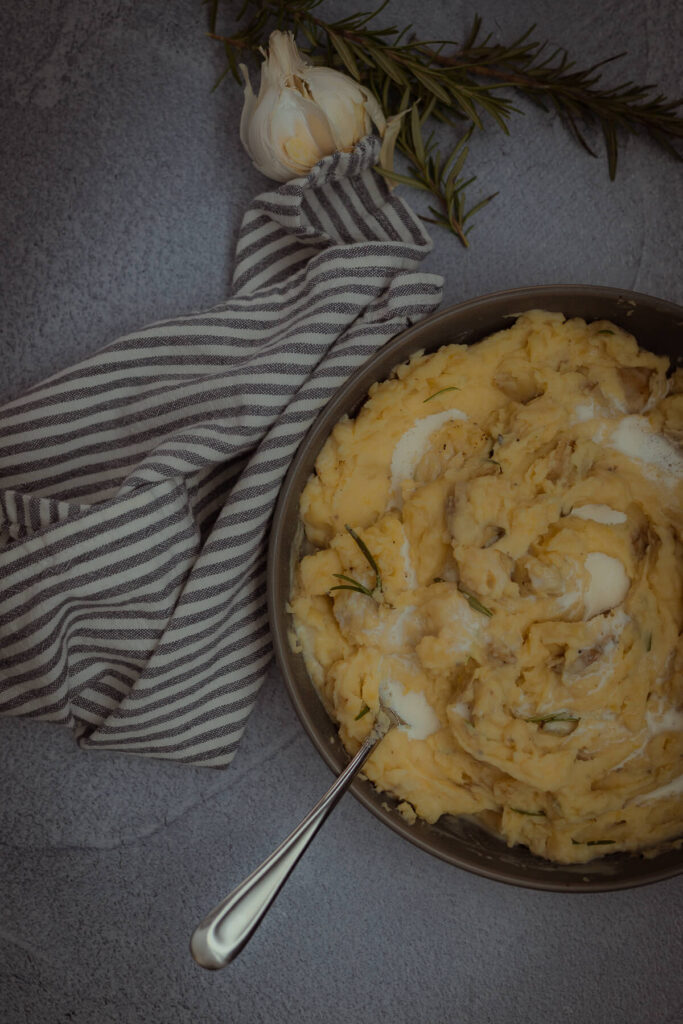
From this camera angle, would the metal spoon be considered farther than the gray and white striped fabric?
No

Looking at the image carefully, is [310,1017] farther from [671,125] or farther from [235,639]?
[671,125]

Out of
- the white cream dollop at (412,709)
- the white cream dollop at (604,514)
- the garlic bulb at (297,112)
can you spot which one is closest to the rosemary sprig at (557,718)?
the white cream dollop at (412,709)

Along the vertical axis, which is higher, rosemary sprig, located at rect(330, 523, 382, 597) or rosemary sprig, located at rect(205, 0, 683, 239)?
rosemary sprig, located at rect(205, 0, 683, 239)

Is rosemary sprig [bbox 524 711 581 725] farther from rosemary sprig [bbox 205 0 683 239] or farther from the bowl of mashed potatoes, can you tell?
rosemary sprig [bbox 205 0 683 239]

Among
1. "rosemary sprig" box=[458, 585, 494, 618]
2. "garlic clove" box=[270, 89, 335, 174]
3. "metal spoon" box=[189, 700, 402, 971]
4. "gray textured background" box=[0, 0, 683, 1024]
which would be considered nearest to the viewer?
"metal spoon" box=[189, 700, 402, 971]

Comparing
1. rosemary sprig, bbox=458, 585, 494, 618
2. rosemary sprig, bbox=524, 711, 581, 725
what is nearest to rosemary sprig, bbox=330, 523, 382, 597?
rosemary sprig, bbox=458, 585, 494, 618

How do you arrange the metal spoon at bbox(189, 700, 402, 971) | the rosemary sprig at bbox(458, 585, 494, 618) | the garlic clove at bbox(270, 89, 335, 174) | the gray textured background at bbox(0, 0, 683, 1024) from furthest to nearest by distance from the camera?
1. the gray textured background at bbox(0, 0, 683, 1024)
2. the garlic clove at bbox(270, 89, 335, 174)
3. the rosemary sprig at bbox(458, 585, 494, 618)
4. the metal spoon at bbox(189, 700, 402, 971)
